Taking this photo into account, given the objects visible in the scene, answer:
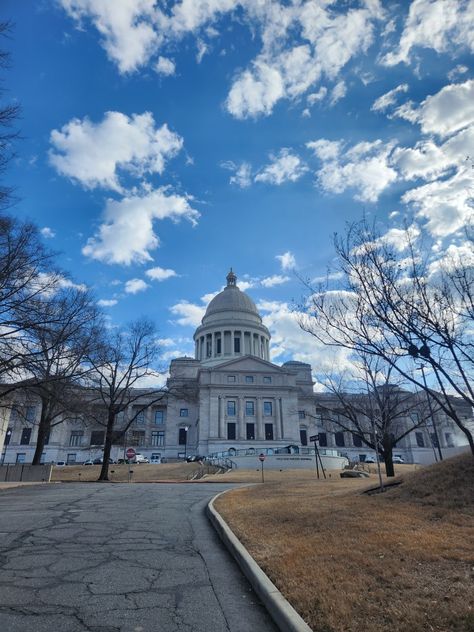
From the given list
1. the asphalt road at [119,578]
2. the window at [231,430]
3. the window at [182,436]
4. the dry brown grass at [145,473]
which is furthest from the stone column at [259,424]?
the asphalt road at [119,578]

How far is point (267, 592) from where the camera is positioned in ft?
17.0

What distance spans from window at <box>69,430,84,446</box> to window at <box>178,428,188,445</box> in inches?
687

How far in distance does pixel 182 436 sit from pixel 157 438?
4.86m

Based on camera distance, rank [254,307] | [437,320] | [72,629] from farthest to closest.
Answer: [254,307] → [437,320] → [72,629]

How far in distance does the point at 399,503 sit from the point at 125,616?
795 cm

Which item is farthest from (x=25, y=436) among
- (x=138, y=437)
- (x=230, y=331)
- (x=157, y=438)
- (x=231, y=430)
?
(x=230, y=331)

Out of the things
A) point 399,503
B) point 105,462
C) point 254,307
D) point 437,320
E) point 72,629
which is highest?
point 254,307

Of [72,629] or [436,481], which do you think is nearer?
[72,629]

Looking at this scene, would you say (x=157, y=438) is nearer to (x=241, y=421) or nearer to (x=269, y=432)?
(x=241, y=421)

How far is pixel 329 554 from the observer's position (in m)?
6.43

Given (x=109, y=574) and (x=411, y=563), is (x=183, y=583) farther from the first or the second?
(x=411, y=563)

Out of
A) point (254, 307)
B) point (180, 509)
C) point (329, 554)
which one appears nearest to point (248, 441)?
point (254, 307)

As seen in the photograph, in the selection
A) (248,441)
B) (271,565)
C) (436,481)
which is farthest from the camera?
(248,441)

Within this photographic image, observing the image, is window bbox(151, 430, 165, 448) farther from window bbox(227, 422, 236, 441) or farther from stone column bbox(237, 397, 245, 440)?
stone column bbox(237, 397, 245, 440)
